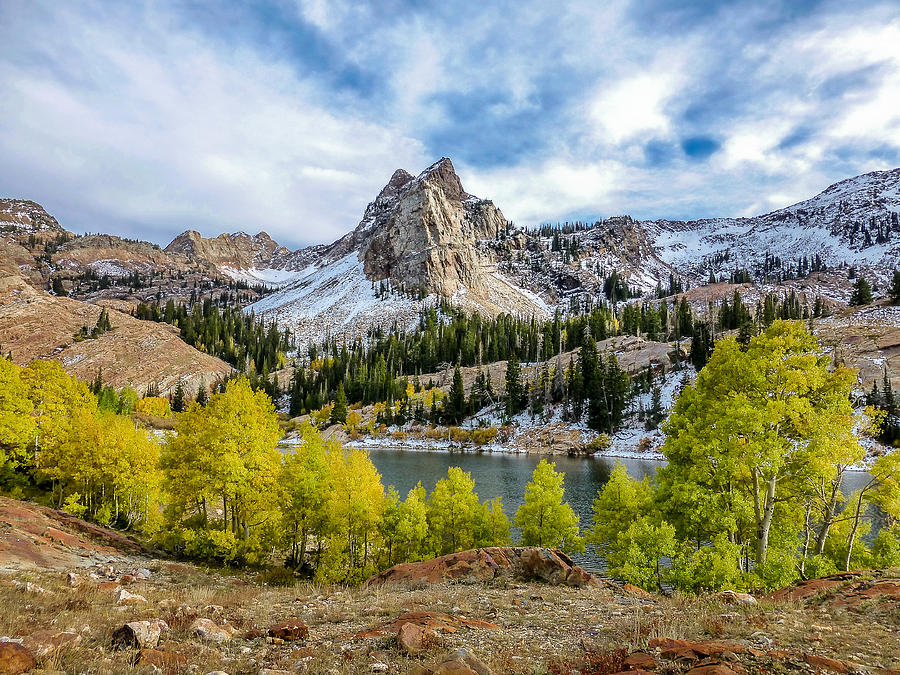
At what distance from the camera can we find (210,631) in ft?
31.1

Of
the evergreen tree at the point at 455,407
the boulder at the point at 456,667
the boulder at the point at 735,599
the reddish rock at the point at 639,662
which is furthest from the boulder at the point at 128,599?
the evergreen tree at the point at 455,407

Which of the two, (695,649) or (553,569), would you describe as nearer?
(695,649)

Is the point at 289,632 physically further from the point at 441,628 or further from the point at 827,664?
the point at 827,664

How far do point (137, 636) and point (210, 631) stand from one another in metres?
1.67

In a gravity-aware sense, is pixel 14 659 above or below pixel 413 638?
above

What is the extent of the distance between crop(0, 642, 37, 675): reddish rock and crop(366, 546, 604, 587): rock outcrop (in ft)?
45.8

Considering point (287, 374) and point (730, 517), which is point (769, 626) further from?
point (287, 374)

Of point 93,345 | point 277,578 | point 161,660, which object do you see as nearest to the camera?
point 161,660

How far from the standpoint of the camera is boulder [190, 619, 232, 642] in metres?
9.27

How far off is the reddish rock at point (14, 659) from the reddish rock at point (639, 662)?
8951mm

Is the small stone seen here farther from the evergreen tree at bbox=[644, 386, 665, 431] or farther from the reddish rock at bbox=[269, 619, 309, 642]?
the evergreen tree at bbox=[644, 386, 665, 431]

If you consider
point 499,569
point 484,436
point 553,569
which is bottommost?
point 484,436

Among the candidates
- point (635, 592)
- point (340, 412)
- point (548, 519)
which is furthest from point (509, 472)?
point (340, 412)

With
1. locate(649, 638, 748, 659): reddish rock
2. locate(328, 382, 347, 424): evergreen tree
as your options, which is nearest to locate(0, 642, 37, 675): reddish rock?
locate(649, 638, 748, 659): reddish rock
